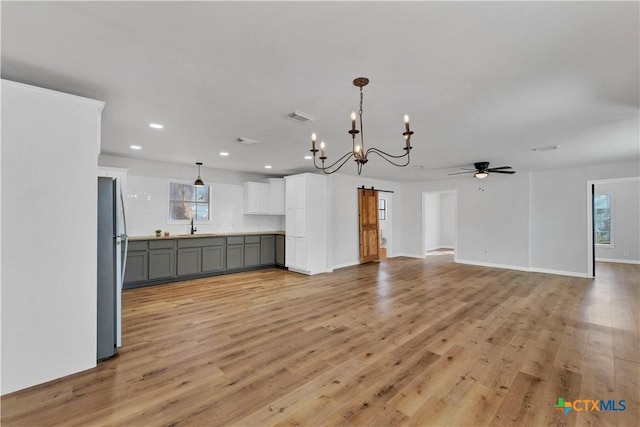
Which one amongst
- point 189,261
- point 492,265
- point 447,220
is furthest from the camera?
point 447,220

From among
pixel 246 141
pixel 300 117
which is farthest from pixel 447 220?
pixel 300 117

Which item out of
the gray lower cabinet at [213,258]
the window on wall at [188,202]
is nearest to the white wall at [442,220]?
the gray lower cabinet at [213,258]

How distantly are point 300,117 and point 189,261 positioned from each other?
422 cm

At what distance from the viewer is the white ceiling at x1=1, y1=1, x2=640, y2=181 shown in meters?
1.59

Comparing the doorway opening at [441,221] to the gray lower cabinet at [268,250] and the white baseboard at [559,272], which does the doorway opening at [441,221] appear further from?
the gray lower cabinet at [268,250]

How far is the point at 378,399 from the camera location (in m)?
2.03

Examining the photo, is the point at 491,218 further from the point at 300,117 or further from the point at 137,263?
the point at 137,263

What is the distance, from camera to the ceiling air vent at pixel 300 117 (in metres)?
3.06

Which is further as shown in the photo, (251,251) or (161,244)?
(251,251)

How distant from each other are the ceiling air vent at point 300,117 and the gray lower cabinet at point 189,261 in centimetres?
402

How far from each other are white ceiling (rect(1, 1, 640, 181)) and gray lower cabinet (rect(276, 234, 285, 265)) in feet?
12.6

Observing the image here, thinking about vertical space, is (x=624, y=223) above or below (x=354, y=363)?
above

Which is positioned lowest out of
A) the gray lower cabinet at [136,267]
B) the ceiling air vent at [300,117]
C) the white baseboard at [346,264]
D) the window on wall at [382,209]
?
the white baseboard at [346,264]

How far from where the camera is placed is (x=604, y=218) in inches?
337
